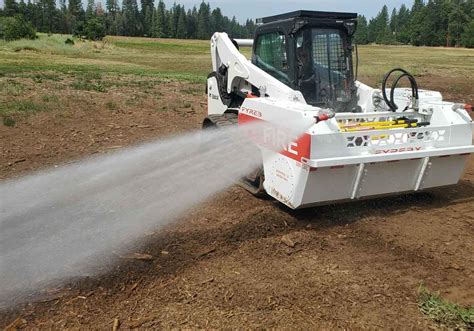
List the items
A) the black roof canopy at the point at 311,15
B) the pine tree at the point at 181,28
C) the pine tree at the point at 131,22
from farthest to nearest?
the pine tree at the point at 181,28
the pine tree at the point at 131,22
the black roof canopy at the point at 311,15

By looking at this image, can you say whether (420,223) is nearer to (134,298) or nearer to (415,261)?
(415,261)

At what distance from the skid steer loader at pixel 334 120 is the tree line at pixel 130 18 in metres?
88.5

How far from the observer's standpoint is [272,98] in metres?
5.95

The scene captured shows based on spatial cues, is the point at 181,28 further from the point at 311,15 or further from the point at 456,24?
the point at 311,15

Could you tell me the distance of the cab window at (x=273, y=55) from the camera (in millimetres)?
6355

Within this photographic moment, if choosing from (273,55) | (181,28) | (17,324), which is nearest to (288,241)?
(17,324)

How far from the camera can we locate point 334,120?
16.7 ft

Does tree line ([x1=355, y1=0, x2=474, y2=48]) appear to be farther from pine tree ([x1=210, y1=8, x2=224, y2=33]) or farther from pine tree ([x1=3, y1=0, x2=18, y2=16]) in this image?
pine tree ([x1=3, y1=0, x2=18, y2=16])

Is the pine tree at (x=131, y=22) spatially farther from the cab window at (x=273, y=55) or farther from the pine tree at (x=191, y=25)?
the cab window at (x=273, y=55)

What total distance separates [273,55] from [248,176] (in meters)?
1.74

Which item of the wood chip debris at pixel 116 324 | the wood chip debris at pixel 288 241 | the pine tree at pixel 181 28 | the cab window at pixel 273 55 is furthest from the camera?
the pine tree at pixel 181 28

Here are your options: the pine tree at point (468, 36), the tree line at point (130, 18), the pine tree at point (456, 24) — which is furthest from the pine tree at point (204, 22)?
the pine tree at point (468, 36)

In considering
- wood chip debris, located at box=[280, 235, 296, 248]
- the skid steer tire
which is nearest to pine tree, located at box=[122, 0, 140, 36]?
the skid steer tire

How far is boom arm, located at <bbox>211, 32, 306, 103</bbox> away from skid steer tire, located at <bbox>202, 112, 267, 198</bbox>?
595mm
